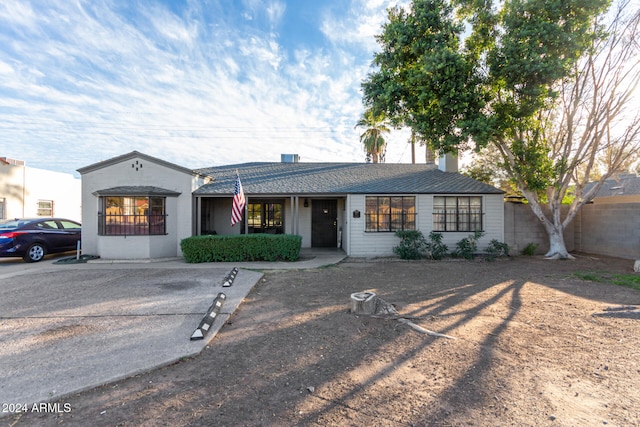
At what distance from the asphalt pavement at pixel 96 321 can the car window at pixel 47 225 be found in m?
1.90

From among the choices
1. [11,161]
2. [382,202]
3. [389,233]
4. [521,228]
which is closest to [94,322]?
[389,233]

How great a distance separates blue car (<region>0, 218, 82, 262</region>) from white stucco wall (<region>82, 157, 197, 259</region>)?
0.73m

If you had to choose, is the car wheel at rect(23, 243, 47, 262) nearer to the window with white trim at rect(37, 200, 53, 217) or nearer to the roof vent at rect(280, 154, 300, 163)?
the window with white trim at rect(37, 200, 53, 217)

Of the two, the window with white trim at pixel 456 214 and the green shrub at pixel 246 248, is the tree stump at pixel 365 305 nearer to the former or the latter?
the green shrub at pixel 246 248

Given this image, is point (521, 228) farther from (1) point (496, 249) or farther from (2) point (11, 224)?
(2) point (11, 224)

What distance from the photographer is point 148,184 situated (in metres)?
10.9

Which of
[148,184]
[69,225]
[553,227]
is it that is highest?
[148,184]

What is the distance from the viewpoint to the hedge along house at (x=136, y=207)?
10297 millimetres

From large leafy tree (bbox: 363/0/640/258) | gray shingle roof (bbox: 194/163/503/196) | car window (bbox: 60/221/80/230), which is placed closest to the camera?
large leafy tree (bbox: 363/0/640/258)

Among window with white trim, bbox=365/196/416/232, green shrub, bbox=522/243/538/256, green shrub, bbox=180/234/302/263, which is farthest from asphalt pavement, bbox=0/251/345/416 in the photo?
green shrub, bbox=522/243/538/256

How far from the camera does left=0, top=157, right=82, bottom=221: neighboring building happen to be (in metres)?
13.8

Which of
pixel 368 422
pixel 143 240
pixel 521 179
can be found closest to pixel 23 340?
pixel 368 422

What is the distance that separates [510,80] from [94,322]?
11629 millimetres

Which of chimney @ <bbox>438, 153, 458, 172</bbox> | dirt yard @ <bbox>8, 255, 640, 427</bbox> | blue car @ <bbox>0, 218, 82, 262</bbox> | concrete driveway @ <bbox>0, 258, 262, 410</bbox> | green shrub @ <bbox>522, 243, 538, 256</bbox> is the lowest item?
dirt yard @ <bbox>8, 255, 640, 427</bbox>
